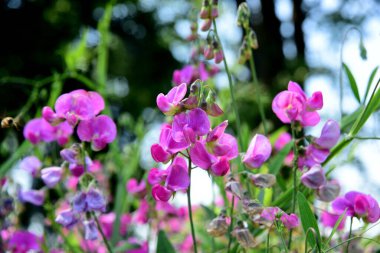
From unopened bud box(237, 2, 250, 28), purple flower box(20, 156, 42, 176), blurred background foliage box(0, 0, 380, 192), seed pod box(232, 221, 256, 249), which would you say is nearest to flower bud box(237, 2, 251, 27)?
unopened bud box(237, 2, 250, 28)

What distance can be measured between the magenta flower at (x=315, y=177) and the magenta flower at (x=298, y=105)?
8 cm

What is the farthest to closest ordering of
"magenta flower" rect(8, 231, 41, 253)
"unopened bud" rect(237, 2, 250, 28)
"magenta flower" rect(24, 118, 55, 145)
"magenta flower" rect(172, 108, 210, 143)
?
"magenta flower" rect(8, 231, 41, 253) → "magenta flower" rect(24, 118, 55, 145) → "unopened bud" rect(237, 2, 250, 28) → "magenta flower" rect(172, 108, 210, 143)

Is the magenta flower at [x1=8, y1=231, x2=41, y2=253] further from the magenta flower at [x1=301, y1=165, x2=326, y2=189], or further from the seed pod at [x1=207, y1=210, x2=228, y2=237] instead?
the magenta flower at [x1=301, y1=165, x2=326, y2=189]

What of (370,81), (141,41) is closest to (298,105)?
(370,81)

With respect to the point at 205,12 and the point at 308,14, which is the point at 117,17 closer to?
the point at 308,14

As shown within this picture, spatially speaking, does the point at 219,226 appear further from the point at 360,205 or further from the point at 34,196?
the point at 34,196

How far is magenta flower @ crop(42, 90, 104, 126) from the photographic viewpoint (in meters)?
0.90

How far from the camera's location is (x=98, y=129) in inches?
35.7

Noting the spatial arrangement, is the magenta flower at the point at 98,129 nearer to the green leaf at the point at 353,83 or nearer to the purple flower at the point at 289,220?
the purple flower at the point at 289,220

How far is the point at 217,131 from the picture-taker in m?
0.75

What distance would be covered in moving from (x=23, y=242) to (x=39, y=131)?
1.01 feet

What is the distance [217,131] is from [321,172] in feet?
0.53

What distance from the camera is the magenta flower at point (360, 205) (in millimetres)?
829

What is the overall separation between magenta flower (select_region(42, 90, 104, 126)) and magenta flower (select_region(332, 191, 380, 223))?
40 centimetres
